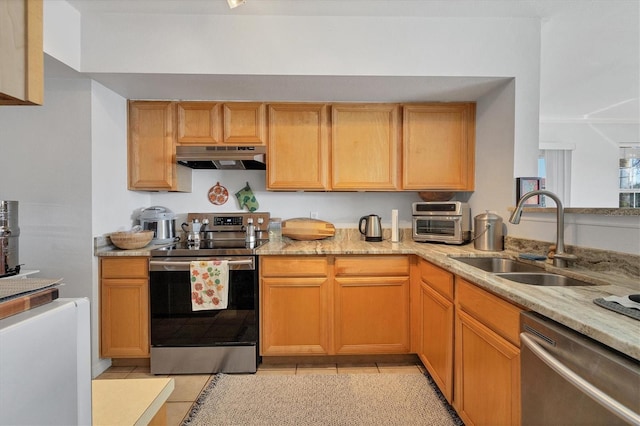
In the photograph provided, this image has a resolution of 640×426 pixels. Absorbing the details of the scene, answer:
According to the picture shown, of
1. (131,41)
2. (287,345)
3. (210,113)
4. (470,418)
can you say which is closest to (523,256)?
(470,418)

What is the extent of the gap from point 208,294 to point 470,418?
5.56 feet

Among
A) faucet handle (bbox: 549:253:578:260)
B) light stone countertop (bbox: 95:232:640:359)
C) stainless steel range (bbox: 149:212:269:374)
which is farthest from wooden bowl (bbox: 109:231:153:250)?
faucet handle (bbox: 549:253:578:260)

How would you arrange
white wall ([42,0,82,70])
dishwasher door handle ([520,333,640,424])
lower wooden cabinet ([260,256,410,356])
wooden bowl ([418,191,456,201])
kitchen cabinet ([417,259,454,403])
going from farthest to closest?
wooden bowl ([418,191,456,201])
lower wooden cabinet ([260,256,410,356])
white wall ([42,0,82,70])
kitchen cabinet ([417,259,454,403])
dishwasher door handle ([520,333,640,424])

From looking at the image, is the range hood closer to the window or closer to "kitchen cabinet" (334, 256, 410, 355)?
"kitchen cabinet" (334, 256, 410, 355)

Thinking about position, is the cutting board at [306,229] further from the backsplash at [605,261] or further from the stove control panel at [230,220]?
the backsplash at [605,261]

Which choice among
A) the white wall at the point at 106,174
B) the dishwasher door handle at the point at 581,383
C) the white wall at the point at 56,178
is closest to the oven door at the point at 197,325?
the white wall at the point at 106,174

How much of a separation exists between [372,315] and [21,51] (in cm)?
227

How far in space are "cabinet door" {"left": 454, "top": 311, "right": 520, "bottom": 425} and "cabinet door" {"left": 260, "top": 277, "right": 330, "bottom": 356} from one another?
0.97 m

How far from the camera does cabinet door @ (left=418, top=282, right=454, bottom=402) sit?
1753 millimetres

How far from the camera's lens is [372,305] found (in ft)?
7.68

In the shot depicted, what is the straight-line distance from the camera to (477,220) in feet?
7.42

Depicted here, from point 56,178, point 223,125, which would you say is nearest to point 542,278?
point 223,125

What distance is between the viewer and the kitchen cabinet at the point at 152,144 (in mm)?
2607

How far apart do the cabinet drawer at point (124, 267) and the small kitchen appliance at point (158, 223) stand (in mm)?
353
